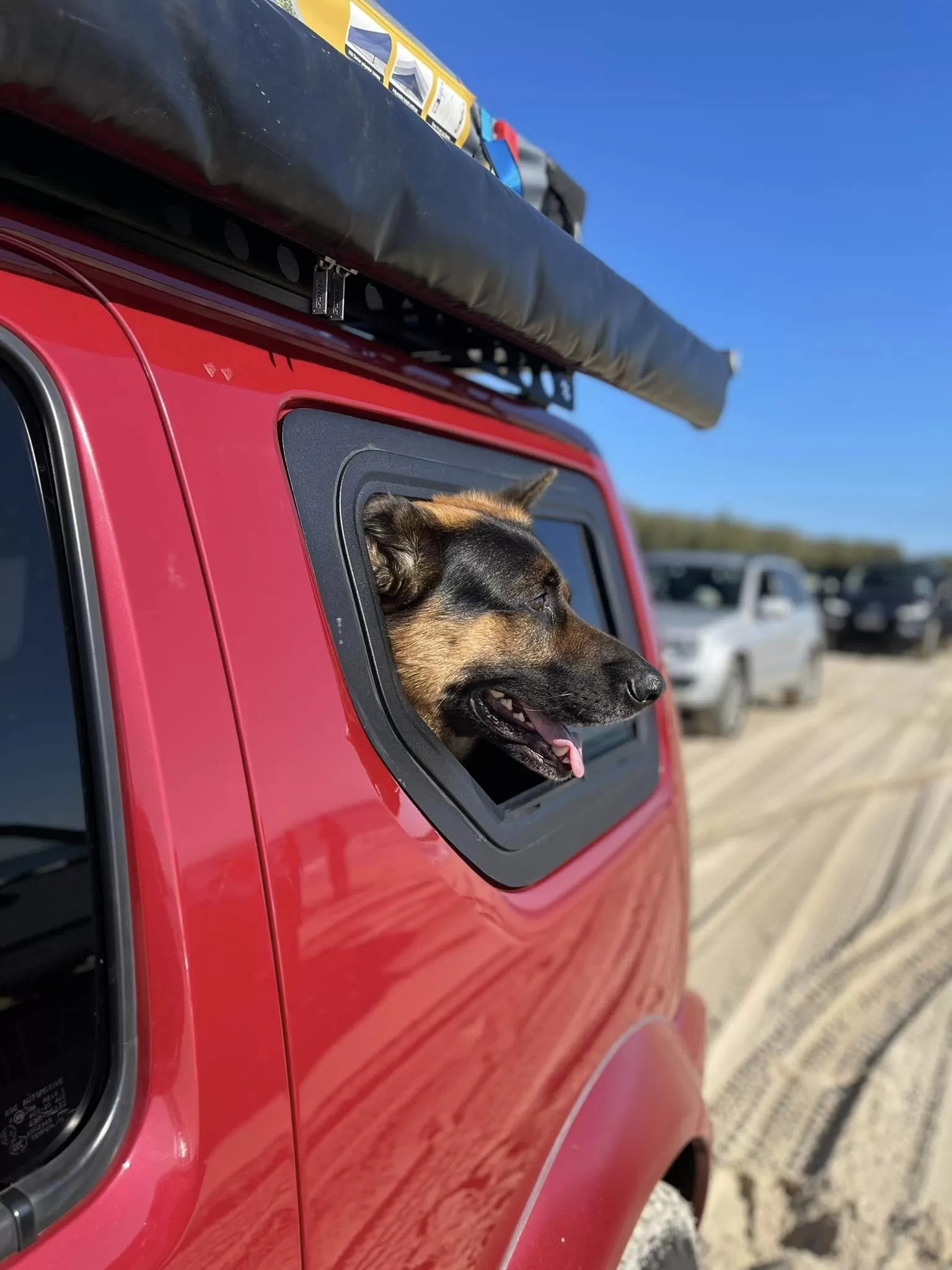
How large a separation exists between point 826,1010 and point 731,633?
6437 mm

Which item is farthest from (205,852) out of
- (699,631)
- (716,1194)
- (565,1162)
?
(699,631)

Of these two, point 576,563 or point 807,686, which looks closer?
point 576,563

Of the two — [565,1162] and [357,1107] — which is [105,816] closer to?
[357,1107]

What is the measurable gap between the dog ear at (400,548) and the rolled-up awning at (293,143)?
0.35 metres

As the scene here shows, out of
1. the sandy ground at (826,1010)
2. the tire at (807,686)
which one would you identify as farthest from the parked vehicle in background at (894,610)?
the sandy ground at (826,1010)

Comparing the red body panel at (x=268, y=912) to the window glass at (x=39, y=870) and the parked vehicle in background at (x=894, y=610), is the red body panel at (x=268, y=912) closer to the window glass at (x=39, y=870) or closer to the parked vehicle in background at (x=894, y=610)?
the window glass at (x=39, y=870)

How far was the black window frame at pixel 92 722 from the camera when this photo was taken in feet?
2.87

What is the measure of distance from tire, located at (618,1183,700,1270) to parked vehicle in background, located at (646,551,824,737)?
7.46 metres

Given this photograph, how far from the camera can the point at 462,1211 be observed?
3.99ft

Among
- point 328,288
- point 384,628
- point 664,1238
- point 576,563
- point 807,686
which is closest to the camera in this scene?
point 328,288

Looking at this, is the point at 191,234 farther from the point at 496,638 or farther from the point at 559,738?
the point at 559,738

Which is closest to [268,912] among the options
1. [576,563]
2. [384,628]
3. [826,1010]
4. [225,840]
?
[225,840]

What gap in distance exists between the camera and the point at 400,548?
170 cm

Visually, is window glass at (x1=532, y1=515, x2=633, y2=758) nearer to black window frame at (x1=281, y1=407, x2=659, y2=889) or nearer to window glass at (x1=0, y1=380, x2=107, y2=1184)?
black window frame at (x1=281, y1=407, x2=659, y2=889)
